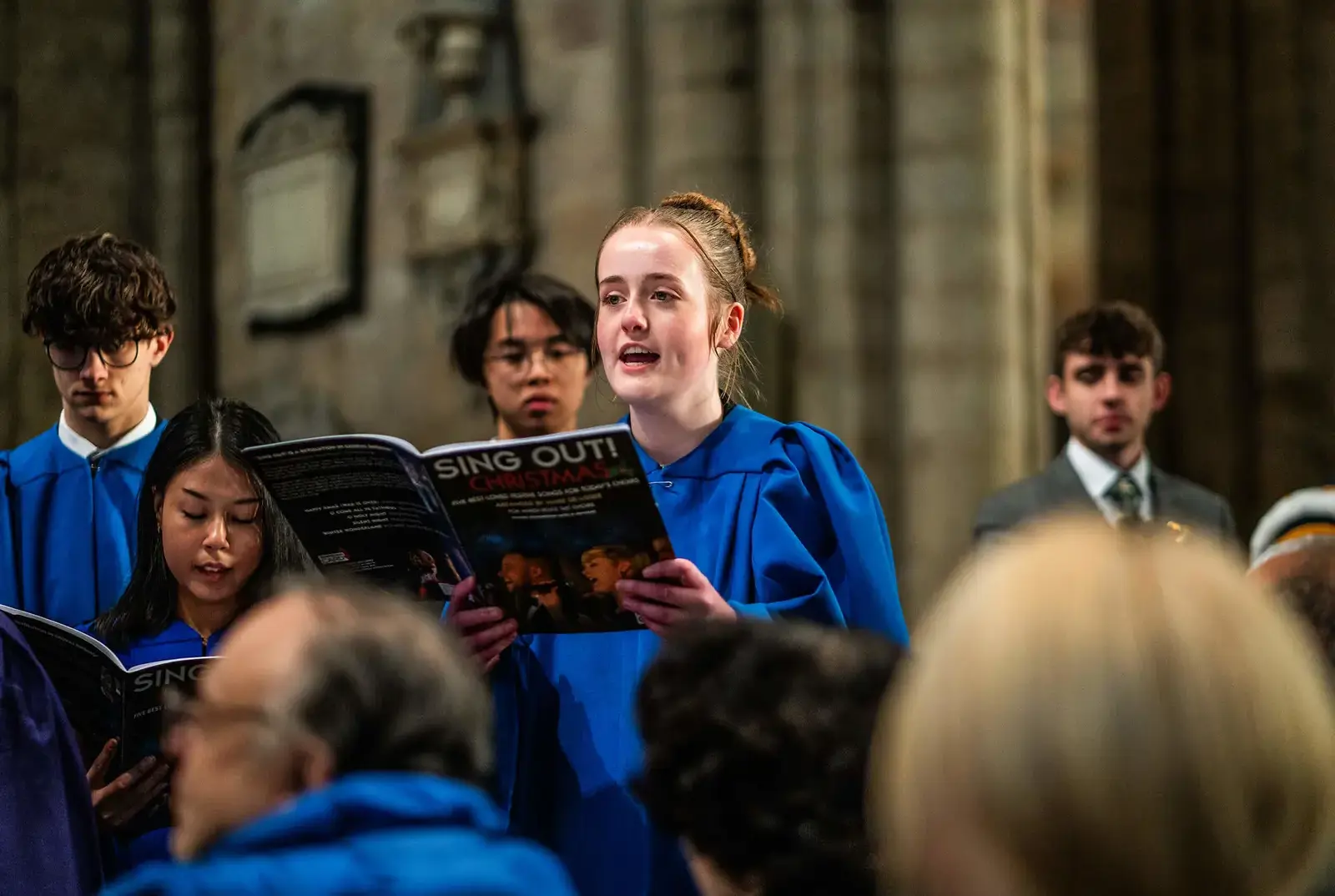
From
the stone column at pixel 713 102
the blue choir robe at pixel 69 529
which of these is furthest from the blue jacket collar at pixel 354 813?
the stone column at pixel 713 102

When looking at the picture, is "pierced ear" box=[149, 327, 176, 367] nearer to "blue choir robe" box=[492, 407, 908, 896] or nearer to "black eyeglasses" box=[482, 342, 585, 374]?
"black eyeglasses" box=[482, 342, 585, 374]

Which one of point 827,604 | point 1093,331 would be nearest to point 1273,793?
point 827,604

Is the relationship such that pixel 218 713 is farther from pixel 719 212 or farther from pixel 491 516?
pixel 719 212

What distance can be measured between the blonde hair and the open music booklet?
3.33ft

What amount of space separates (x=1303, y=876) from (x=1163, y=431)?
7.52 meters

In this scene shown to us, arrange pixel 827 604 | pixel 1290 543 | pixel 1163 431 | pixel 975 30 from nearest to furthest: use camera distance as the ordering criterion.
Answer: pixel 827 604, pixel 1290 543, pixel 975 30, pixel 1163 431

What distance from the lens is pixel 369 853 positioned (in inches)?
53.7

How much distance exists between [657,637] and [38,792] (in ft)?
3.25

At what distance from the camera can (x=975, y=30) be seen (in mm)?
5812

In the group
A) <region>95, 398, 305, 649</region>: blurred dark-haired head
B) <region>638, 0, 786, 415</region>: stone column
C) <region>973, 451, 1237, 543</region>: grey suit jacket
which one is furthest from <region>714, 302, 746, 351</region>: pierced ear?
<region>638, 0, 786, 415</region>: stone column

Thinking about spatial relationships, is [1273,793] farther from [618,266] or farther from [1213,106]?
[1213,106]

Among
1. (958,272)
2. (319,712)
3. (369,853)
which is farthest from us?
A: (958,272)

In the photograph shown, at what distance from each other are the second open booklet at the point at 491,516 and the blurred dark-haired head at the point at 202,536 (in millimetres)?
378

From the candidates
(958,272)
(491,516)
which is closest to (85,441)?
(491,516)
